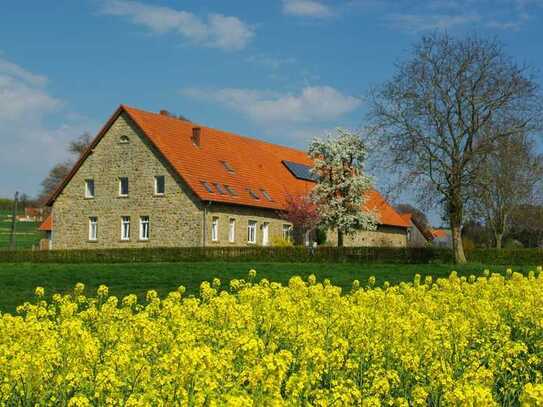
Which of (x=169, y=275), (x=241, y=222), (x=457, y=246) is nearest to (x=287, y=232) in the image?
(x=241, y=222)

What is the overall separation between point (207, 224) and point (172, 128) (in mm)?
8262

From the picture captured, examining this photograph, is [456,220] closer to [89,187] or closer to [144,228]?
[144,228]

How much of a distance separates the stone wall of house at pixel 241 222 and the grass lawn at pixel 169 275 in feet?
36.6

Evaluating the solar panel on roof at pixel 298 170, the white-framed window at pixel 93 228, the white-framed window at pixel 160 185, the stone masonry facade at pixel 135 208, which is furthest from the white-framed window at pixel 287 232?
the white-framed window at pixel 93 228

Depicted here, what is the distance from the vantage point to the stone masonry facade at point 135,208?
45156 millimetres

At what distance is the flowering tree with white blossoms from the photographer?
50.5 m

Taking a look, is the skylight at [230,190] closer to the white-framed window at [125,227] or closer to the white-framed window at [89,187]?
the white-framed window at [125,227]

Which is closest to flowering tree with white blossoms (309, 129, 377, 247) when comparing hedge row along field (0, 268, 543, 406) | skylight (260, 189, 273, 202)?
skylight (260, 189, 273, 202)

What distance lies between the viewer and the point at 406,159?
36906 mm

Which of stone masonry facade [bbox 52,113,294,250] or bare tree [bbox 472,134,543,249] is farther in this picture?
bare tree [bbox 472,134,543,249]

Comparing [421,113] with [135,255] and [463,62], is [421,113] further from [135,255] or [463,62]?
[135,255]

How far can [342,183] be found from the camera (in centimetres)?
5141

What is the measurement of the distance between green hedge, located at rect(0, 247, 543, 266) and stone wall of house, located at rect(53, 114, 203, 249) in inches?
134

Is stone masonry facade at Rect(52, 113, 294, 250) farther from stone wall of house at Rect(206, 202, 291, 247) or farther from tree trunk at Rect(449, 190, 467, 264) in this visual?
tree trunk at Rect(449, 190, 467, 264)
